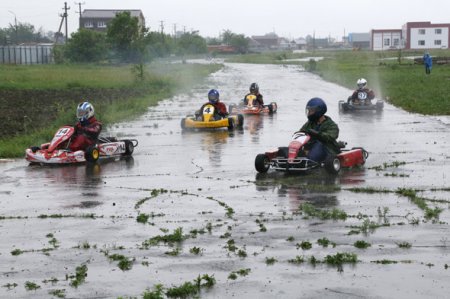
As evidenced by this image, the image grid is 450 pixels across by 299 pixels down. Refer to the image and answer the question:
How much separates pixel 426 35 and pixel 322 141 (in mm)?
147810

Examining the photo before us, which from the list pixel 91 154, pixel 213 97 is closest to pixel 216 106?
pixel 213 97

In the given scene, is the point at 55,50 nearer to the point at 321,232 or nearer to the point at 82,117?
the point at 82,117

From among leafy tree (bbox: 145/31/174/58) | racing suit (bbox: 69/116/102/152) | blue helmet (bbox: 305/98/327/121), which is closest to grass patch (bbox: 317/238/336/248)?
blue helmet (bbox: 305/98/327/121)

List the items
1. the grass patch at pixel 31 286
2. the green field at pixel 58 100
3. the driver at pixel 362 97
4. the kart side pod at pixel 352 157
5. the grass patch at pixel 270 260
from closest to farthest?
the grass patch at pixel 31 286 → the grass patch at pixel 270 260 → the kart side pod at pixel 352 157 → the green field at pixel 58 100 → the driver at pixel 362 97

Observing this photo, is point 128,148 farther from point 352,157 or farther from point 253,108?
point 253,108

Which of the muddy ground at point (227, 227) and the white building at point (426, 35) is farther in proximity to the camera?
the white building at point (426, 35)

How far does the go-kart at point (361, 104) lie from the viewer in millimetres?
28625

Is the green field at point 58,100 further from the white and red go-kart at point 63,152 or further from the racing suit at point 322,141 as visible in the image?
the racing suit at point 322,141

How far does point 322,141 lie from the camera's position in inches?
583

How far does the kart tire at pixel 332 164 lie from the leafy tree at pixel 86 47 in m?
79.8

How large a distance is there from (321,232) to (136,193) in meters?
4.21

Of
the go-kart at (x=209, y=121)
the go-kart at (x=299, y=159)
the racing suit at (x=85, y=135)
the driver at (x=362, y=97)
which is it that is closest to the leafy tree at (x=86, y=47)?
the driver at (x=362, y=97)

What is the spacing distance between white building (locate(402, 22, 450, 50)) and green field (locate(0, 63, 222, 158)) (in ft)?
342

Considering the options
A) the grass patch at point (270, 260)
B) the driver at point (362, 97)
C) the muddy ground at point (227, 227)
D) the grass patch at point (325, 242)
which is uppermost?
the driver at point (362, 97)
